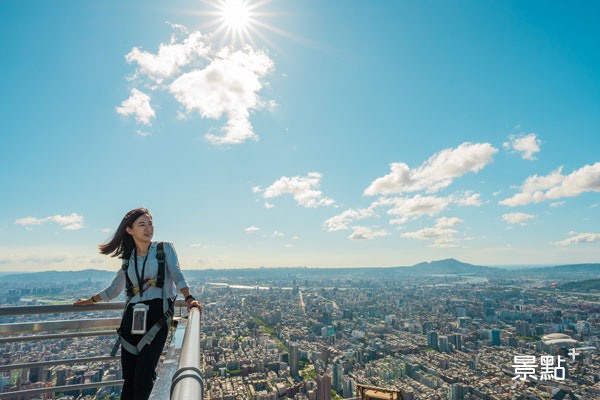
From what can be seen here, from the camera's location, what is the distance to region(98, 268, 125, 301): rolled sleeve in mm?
1329

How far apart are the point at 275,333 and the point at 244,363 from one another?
22.8 feet

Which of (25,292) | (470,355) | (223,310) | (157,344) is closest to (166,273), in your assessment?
(157,344)

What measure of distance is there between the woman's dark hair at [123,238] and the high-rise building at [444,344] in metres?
17.1

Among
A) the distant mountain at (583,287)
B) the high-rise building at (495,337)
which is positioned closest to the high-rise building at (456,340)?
the high-rise building at (495,337)

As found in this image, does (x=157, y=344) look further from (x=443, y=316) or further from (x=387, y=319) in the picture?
(x=443, y=316)

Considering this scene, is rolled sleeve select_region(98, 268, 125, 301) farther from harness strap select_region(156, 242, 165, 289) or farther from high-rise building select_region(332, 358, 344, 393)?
high-rise building select_region(332, 358, 344, 393)

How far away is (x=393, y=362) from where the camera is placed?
12.2 meters

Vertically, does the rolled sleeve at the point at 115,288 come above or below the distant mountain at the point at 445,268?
above

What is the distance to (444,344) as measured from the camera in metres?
14.8

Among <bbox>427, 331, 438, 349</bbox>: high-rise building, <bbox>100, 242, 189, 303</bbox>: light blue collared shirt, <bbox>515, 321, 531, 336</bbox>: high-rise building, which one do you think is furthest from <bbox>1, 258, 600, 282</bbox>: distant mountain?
<bbox>515, 321, 531, 336</bbox>: high-rise building

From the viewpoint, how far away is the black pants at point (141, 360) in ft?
3.56

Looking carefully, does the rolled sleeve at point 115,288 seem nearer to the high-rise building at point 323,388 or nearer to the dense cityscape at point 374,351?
the dense cityscape at point 374,351

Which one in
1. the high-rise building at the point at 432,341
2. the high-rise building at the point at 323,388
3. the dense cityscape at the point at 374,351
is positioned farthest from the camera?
the high-rise building at the point at 432,341

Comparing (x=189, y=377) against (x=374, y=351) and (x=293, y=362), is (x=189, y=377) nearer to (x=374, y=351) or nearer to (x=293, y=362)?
(x=293, y=362)
